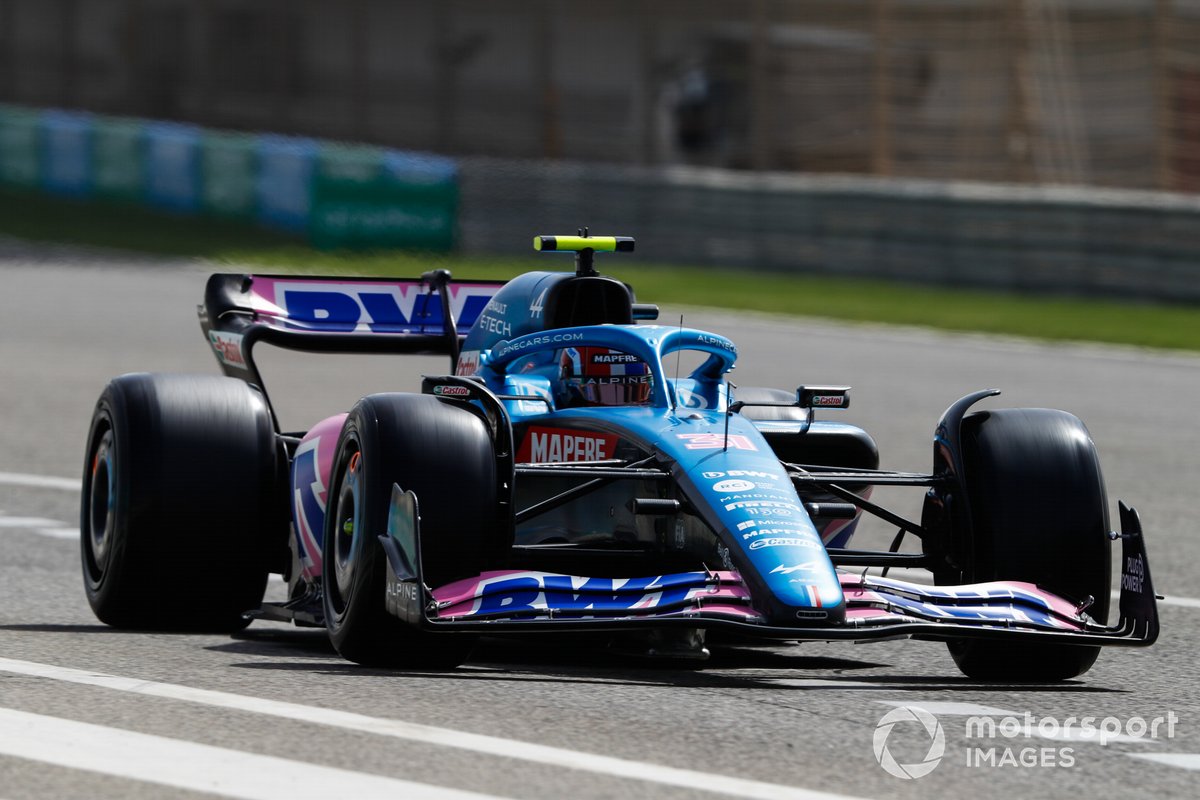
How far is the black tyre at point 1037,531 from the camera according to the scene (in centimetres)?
704

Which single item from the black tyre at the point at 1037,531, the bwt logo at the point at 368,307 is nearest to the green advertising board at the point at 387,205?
the bwt logo at the point at 368,307

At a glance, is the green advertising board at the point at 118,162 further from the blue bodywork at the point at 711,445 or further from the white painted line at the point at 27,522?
the blue bodywork at the point at 711,445

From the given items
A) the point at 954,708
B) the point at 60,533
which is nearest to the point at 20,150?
the point at 60,533

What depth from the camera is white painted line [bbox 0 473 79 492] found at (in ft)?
39.3

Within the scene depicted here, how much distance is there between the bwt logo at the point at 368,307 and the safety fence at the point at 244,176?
56.6 ft

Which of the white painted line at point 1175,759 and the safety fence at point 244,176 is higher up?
the safety fence at point 244,176

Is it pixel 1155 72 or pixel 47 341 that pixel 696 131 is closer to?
pixel 1155 72

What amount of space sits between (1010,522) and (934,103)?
23028mm

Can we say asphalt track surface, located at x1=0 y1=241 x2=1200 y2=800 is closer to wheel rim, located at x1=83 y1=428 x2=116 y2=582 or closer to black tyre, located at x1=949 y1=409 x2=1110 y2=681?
black tyre, located at x1=949 y1=409 x2=1110 y2=681

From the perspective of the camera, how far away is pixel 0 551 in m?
9.83

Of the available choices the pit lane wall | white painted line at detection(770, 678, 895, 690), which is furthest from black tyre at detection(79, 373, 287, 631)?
the pit lane wall

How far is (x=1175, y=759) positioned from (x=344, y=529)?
2619mm

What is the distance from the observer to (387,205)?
2748 centimetres

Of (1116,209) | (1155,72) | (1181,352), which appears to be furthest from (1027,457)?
(1155,72)
